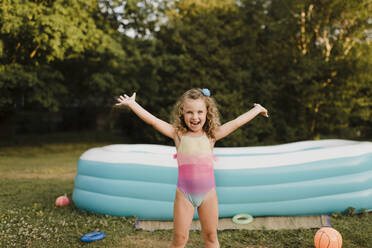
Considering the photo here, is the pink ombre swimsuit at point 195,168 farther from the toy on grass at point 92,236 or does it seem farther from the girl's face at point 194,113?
the toy on grass at point 92,236

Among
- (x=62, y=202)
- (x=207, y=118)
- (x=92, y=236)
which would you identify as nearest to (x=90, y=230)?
(x=92, y=236)

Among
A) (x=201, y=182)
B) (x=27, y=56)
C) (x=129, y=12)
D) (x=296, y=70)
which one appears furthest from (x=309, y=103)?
(x=201, y=182)

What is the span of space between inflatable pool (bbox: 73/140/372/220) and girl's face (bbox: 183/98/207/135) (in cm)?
209

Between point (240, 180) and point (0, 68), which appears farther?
point (0, 68)

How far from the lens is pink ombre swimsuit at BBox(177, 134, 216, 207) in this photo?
2.58m

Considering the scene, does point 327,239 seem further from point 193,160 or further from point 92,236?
point 92,236

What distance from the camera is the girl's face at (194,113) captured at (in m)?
2.60

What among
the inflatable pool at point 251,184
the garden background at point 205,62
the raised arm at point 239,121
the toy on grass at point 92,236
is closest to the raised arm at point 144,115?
the raised arm at point 239,121

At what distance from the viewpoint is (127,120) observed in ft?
61.2

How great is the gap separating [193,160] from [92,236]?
77.2 inches

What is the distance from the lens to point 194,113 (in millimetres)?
2592

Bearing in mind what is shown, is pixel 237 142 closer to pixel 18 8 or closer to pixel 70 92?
Answer: pixel 70 92

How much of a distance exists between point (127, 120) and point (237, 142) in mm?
7397

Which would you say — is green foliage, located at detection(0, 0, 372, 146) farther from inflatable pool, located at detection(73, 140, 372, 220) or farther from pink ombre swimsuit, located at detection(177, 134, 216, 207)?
pink ombre swimsuit, located at detection(177, 134, 216, 207)
